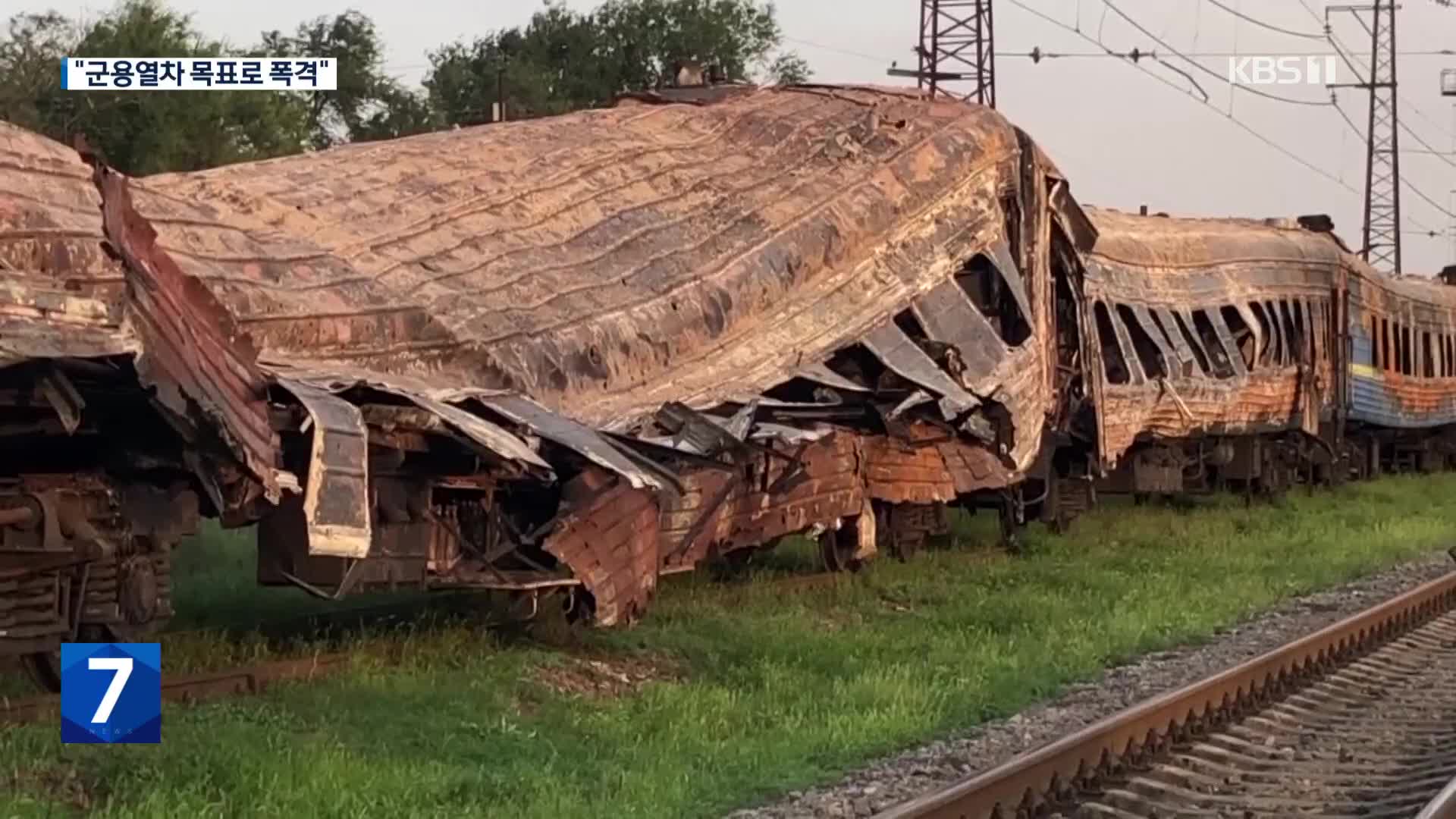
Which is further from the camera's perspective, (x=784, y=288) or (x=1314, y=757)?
(x=784, y=288)

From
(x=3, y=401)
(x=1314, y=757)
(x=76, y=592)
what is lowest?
(x=1314, y=757)

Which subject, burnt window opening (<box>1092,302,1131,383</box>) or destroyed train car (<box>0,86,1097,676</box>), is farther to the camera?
burnt window opening (<box>1092,302,1131,383</box>)

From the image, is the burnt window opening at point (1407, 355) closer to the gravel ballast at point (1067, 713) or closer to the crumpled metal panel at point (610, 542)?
the gravel ballast at point (1067, 713)

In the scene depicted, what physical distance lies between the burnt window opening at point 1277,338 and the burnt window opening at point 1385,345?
15.8 ft

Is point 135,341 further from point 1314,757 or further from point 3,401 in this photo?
point 1314,757

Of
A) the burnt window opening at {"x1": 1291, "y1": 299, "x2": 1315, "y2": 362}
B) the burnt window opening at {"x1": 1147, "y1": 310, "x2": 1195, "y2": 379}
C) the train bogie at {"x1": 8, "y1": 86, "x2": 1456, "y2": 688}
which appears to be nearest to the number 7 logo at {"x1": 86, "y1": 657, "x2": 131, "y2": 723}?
the train bogie at {"x1": 8, "y1": 86, "x2": 1456, "y2": 688}

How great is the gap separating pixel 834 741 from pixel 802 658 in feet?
7.82

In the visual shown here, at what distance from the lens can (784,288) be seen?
1296cm

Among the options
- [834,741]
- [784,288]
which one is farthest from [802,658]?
[784,288]

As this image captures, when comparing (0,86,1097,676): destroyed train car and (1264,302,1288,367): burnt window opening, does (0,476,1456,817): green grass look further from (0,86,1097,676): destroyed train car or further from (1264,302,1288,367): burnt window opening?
(1264,302,1288,367): burnt window opening

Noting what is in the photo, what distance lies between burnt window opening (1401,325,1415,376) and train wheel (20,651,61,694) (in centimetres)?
2473

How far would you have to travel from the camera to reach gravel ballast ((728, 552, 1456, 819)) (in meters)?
7.40

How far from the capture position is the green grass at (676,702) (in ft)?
22.9

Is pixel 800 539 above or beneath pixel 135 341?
beneath
